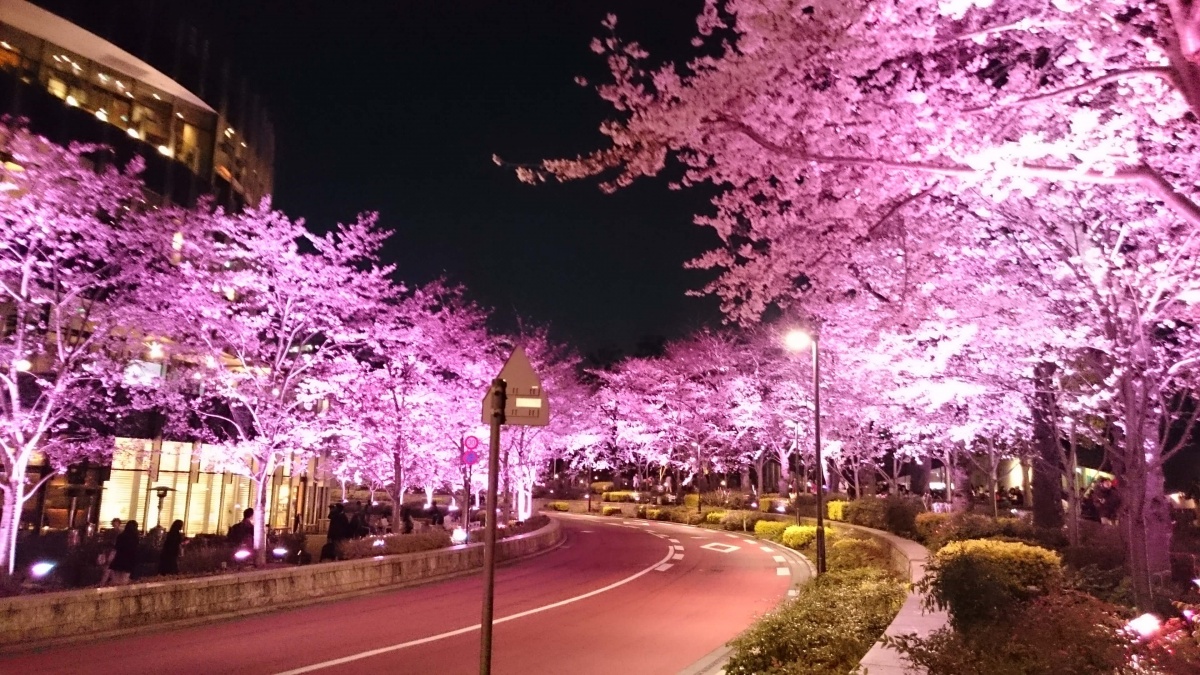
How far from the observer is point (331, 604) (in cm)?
1382

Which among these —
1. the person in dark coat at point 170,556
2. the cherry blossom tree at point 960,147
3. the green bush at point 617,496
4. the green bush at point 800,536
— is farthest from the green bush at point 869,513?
the green bush at point 617,496

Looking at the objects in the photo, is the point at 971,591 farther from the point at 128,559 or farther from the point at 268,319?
the point at 268,319

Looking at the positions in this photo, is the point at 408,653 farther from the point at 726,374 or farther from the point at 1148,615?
the point at 726,374

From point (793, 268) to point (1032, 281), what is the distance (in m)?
5.81

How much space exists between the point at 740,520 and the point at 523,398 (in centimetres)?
2817

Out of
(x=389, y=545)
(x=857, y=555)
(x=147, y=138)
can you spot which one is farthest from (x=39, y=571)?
(x=147, y=138)

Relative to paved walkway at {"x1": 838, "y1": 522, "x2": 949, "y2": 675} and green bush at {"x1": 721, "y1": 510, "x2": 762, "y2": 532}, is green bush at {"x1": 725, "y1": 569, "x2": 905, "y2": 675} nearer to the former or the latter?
paved walkway at {"x1": 838, "y1": 522, "x2": 949, "y2": 675}

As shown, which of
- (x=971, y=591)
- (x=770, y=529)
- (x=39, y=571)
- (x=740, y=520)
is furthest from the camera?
(x=740, y=520)

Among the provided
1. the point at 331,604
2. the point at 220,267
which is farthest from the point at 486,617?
the point at 220,267

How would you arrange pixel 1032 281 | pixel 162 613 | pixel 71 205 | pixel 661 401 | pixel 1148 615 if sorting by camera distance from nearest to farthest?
pixel 1148 615 → pixel 162 613 → pixel 1032 281 → pixel 71 205 → pixel 661 401

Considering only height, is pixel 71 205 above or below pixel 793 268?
above

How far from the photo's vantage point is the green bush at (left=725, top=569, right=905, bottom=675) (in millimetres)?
7170

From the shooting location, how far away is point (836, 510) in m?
28.6

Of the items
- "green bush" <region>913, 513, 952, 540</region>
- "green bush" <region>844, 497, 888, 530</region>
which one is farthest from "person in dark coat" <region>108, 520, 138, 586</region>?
"green bush" <region>844, 497, 888, 530</region>
